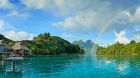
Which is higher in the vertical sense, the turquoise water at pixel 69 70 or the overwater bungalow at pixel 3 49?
the overwater bungalow at pixel 3 49

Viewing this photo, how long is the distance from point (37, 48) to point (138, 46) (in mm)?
78174

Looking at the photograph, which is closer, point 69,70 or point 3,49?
point 69,70

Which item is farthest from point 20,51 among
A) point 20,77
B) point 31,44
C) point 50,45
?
point 50,45

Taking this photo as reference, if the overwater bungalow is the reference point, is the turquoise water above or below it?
below

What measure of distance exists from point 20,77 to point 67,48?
519 ft

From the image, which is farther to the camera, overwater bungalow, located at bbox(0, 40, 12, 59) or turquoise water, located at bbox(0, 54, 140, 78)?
overwater bungalow, located at bbox(0, 40, 12, 59)

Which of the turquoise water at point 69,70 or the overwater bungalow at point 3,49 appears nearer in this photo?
the turquoise water at point 69,70

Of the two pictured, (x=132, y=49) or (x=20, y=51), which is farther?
(x=132, y=49)

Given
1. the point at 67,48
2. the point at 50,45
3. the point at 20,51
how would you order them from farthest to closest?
the point at 67,48
the point at 50,45
the point at 20,51

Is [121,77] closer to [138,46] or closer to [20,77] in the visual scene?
[20,77]

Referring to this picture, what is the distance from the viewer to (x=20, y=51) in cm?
8881

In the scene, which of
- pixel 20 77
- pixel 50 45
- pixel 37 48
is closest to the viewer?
pixel 20 77

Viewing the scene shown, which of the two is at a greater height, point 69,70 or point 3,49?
point 3,49

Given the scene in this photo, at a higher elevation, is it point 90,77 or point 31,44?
point 31,44
